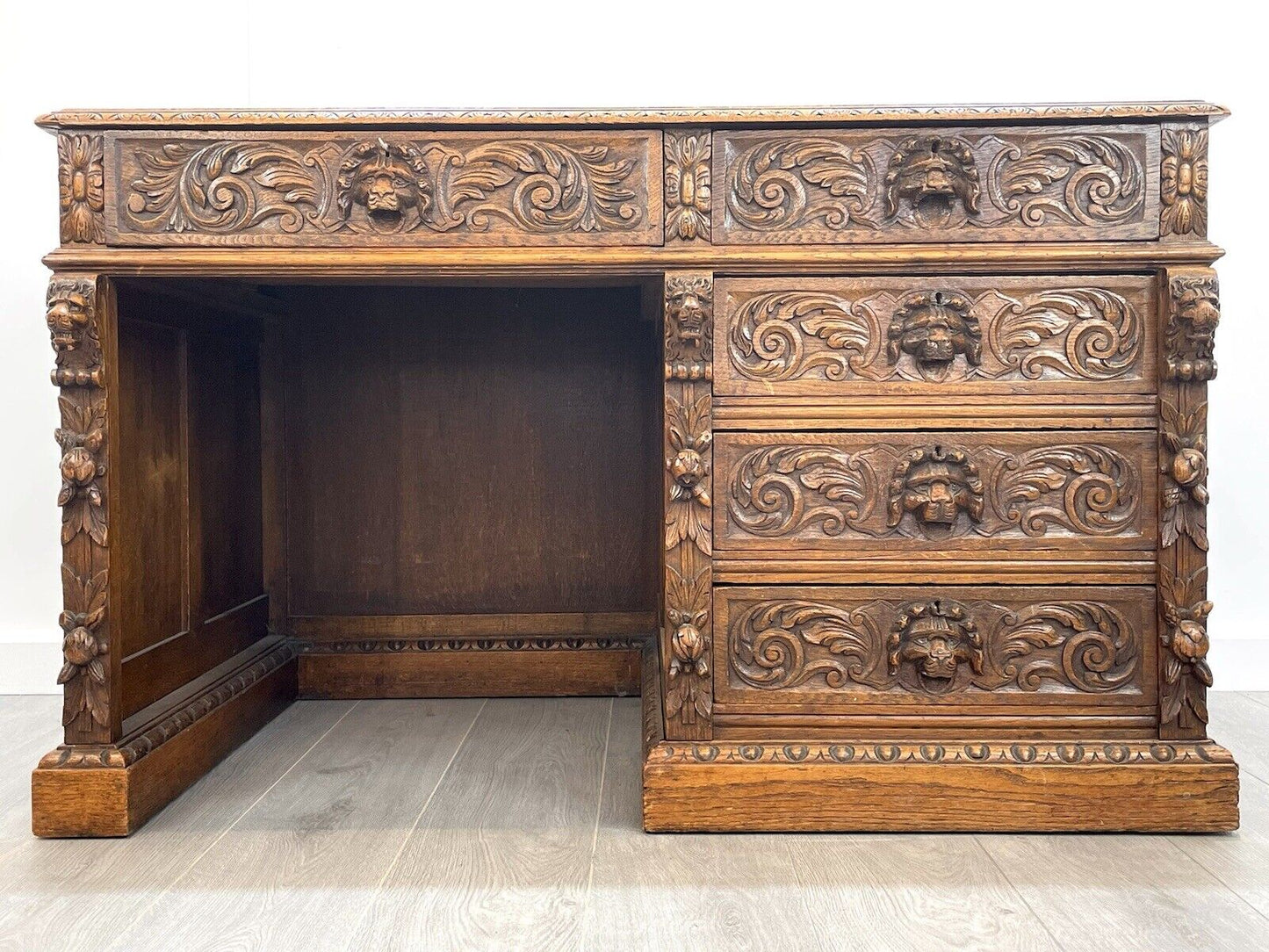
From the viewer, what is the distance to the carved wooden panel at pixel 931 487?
150 cm

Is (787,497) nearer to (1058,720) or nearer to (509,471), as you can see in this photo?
(1058,720)

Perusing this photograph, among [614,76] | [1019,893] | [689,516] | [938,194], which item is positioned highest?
[614,76]

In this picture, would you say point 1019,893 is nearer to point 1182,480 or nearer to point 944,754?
point 944,754

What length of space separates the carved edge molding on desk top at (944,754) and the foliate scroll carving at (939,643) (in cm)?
8

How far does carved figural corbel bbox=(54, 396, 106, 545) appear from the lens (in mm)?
1472

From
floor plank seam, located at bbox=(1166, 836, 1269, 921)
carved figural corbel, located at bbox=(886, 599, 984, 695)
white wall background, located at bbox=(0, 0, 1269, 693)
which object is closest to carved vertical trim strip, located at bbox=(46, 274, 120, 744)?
white wall background, located at bbox=(0, 0, 1269, 693)

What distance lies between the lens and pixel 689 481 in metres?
1.49

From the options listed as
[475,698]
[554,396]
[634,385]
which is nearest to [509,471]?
[554,396]

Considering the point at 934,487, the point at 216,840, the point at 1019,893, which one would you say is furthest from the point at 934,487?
the point at 216,840

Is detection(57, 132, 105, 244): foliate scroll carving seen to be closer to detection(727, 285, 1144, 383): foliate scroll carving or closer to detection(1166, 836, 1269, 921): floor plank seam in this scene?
detection(727, 285, 1144, 383): foliate scroll carving

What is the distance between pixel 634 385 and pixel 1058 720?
3.53ft

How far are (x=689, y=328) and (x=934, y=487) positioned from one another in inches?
16.4

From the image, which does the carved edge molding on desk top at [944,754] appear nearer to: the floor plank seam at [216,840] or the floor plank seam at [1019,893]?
the floor plank seam at [1019,893]

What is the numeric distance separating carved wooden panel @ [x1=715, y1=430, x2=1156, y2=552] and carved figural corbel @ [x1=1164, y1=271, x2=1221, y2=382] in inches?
4.2
